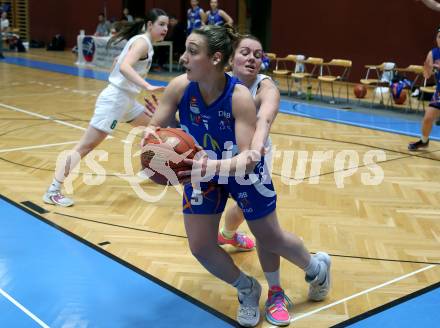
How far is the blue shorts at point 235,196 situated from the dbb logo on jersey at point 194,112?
33cm

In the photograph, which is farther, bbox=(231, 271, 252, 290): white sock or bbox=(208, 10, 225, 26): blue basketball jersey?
bbox=(208, 10, 225, 26): blue basketball jersey

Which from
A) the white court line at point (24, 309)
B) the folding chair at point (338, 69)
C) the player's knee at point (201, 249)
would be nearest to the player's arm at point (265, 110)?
the player's knee at point (201, 249)

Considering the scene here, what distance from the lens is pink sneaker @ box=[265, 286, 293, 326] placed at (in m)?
3.21

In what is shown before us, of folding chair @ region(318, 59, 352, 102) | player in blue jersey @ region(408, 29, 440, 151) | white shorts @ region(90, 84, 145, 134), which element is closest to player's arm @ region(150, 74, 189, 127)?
white shorts @ region(90, 84, 145, 134)

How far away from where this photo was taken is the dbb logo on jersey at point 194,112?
2.92 meters

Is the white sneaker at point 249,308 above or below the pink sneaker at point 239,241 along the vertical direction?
above

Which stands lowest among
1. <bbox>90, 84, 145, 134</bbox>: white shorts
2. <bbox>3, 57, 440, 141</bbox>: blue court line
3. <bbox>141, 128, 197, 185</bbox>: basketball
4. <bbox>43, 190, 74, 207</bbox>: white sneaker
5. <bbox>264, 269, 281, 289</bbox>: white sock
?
<bbox>3, 57, 440, 141</bbox>: blue court line

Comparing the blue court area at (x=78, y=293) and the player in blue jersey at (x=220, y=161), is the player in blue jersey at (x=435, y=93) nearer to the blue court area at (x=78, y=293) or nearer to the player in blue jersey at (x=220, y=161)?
the player in blue jersey at (x=220, y=161)

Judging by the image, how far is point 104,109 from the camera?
5.31 m

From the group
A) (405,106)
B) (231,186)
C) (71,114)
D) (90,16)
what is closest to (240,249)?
(231,186)

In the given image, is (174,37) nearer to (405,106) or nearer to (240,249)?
(405,106)

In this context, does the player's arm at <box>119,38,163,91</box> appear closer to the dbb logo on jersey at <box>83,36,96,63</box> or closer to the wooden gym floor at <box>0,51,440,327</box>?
the wooden gym floor at <box>0,51,440,327</box>

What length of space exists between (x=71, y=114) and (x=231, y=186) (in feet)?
24.5

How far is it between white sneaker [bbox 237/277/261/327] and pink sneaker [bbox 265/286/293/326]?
74 millimetres
